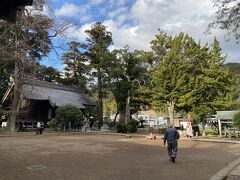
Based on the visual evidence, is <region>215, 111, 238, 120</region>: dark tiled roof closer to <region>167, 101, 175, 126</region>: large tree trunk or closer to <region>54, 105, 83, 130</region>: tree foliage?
<region>167, 101, 175, 126</region>: large tree trunk

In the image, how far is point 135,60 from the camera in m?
40.4

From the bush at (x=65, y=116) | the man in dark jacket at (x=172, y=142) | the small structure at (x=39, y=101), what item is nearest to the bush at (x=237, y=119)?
the bush at (x=65, y=116)

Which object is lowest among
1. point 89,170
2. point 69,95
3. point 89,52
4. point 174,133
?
point 89,170

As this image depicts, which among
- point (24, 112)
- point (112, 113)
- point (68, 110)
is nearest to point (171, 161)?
point (68, 110)

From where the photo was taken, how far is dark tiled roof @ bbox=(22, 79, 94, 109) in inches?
1511

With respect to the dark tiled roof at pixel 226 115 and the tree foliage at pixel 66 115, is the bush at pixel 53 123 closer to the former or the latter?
the tree foliage at pixel 66 115

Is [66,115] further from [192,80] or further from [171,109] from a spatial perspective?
[192,80]

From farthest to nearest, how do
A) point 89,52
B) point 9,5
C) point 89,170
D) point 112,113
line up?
point 112,113 < point 89,52 < point 89,170 < point 9,5

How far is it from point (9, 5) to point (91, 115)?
38006 mm

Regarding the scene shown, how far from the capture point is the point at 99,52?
45.1 m

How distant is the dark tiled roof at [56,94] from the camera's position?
3838 centimetres

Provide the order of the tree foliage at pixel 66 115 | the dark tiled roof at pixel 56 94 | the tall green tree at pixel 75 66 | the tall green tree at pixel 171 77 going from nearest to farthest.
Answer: the tree foliage at pixel 66 115 → the tall green tree at pixel 171 77 → the dark tiled roof at pixel 56 94 → the tall green tree at pixel 75 66

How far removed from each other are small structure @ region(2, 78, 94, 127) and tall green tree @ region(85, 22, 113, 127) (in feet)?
12.6

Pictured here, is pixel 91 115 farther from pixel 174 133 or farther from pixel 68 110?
pixel 174 133
